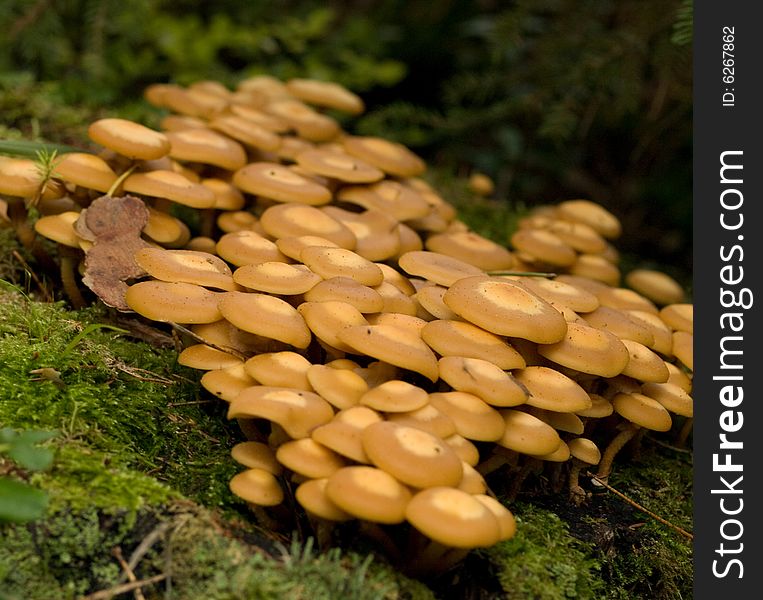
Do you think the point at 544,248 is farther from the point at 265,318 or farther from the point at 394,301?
the point at 265,318

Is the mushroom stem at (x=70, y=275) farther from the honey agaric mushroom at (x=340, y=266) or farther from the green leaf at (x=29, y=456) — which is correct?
the green leaf at (x=29, y=456)

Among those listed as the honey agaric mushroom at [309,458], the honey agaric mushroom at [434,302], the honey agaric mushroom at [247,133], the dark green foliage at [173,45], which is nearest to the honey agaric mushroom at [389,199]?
the honey agaric mushroom at [247,133]

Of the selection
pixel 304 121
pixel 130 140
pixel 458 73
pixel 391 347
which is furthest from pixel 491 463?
pixel 458 73

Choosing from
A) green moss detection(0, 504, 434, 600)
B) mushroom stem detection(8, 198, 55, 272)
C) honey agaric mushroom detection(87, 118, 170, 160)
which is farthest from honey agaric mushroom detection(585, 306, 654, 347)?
mushroom stem detection(8, 198, 55, 272)

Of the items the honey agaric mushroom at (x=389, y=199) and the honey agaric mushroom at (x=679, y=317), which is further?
the honey agaric mushroom at (x=389, y=199)

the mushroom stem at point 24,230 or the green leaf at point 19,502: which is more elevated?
the mushroom stem at point 24,230

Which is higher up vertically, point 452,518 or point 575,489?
point 452,518

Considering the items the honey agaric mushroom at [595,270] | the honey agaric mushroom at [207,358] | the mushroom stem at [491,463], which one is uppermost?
the honey agaric mushroom at [595,270]
